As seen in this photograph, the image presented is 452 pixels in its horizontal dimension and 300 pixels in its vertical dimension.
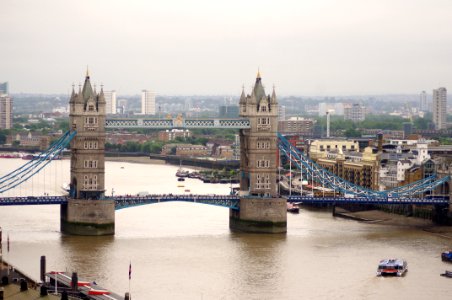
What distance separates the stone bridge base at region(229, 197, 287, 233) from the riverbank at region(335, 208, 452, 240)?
278 inches

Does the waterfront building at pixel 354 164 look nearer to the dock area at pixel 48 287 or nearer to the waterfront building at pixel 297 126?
the dock area at pixel 48 287

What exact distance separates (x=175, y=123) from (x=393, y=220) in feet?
39.7

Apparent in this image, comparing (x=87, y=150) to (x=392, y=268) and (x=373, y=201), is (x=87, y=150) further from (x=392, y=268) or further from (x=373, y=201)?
(x=392, y=268)

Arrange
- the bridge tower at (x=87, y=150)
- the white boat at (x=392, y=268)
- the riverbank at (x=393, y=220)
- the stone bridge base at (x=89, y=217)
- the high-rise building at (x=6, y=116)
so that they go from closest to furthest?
1. the white boat at (x=392, y=268)
2. the stone bridge base at (x=89, y=217)
3. the bridge tower at (x=87, y=150)
4. the riverbank at (x=393, y=220)
5. the high-rise building at (x=6, y=116)

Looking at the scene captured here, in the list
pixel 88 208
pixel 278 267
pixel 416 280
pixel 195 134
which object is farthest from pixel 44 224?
pixel 195 134

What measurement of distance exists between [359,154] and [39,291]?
52436mm

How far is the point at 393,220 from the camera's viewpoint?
2800 inches

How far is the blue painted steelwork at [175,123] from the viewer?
65.9 metres

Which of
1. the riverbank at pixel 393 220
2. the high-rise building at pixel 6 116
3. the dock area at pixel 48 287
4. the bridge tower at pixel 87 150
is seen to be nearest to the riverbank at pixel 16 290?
the dock area at pixel 48 287

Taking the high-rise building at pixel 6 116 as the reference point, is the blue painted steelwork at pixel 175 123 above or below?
below

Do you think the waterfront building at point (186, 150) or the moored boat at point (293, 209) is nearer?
the moored boat at point (293, 209)

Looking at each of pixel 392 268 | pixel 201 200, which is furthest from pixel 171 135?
pixel 392 268

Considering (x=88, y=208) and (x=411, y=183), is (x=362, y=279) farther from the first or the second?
(x=411, y=183)

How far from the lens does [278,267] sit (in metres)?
54.7
